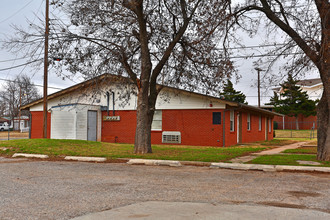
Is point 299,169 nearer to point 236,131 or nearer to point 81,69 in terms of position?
point 81,69

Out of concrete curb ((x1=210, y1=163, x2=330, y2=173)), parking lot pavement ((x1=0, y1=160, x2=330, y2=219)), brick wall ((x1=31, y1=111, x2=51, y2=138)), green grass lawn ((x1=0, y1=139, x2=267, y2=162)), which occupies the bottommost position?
parking lot pavement ((x1=0, y1=160, x2=330, y2=219))

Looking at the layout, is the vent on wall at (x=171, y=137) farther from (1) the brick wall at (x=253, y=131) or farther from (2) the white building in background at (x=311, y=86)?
(2) the white building in background at (x=311, y=86)

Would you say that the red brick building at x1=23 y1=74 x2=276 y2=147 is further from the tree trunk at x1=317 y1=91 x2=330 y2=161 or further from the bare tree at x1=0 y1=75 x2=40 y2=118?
the bare tree at x1=0 y1=75 x2=40 y2=118

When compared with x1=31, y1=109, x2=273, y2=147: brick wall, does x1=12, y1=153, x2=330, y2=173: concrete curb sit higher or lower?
lower

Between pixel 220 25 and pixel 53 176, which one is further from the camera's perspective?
pixel 220 25

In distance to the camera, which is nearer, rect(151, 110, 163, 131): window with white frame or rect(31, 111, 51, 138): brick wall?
rect(151, 110, 163, 131): window with white frame

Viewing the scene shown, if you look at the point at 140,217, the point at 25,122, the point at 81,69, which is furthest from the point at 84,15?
the point at 25,122

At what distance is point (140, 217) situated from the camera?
15.4ft

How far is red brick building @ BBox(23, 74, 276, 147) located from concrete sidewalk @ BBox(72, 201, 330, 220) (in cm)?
1533

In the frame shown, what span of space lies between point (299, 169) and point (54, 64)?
1031 cm

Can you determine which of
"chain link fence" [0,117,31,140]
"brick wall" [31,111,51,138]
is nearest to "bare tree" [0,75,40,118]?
"chain link fence" [0,117,31,140]

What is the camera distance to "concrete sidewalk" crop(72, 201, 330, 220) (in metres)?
4.72

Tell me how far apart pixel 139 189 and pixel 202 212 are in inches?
89.6

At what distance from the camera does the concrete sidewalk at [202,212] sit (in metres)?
4.72
